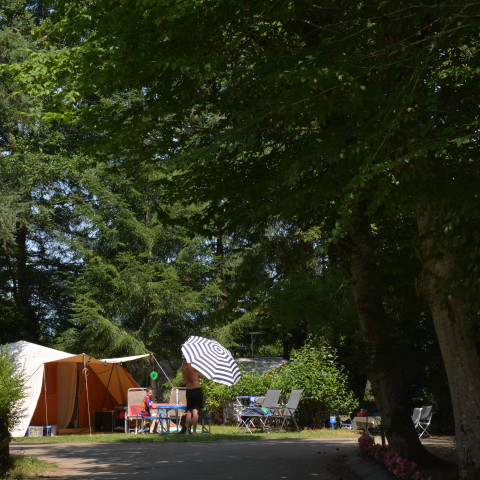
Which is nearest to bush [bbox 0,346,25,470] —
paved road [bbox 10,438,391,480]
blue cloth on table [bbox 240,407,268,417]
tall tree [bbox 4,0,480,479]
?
paved road [bbox 10,438,391,480]

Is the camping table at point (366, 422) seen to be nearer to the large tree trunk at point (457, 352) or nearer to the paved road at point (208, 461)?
the paved road at point (208, 461)

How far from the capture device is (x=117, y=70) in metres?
7.39

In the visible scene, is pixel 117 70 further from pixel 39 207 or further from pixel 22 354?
pixel 39 207

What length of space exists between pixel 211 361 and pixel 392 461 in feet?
28.2

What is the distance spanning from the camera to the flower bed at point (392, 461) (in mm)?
7227

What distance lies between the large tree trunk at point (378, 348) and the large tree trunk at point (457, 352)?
1819 mm

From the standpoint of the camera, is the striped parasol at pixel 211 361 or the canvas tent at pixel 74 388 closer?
the striped parasol at pixel 211 361

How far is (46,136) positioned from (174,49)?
24.5 metres

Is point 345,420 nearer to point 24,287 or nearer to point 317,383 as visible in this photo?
point 317,383

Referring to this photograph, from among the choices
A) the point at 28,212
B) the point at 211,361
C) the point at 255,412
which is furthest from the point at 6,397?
the point at 28,212

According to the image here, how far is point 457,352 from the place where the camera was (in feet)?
22.3

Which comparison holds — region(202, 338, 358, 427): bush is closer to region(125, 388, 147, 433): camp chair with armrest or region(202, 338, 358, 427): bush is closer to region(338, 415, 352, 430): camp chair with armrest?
region(338, 415, 352, 430): camp chair with armrest

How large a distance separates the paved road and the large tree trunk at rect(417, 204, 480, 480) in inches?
50.3

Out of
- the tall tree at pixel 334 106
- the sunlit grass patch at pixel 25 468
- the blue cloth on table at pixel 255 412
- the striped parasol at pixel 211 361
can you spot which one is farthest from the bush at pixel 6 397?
the blue cloth on table at pixel 255 412
